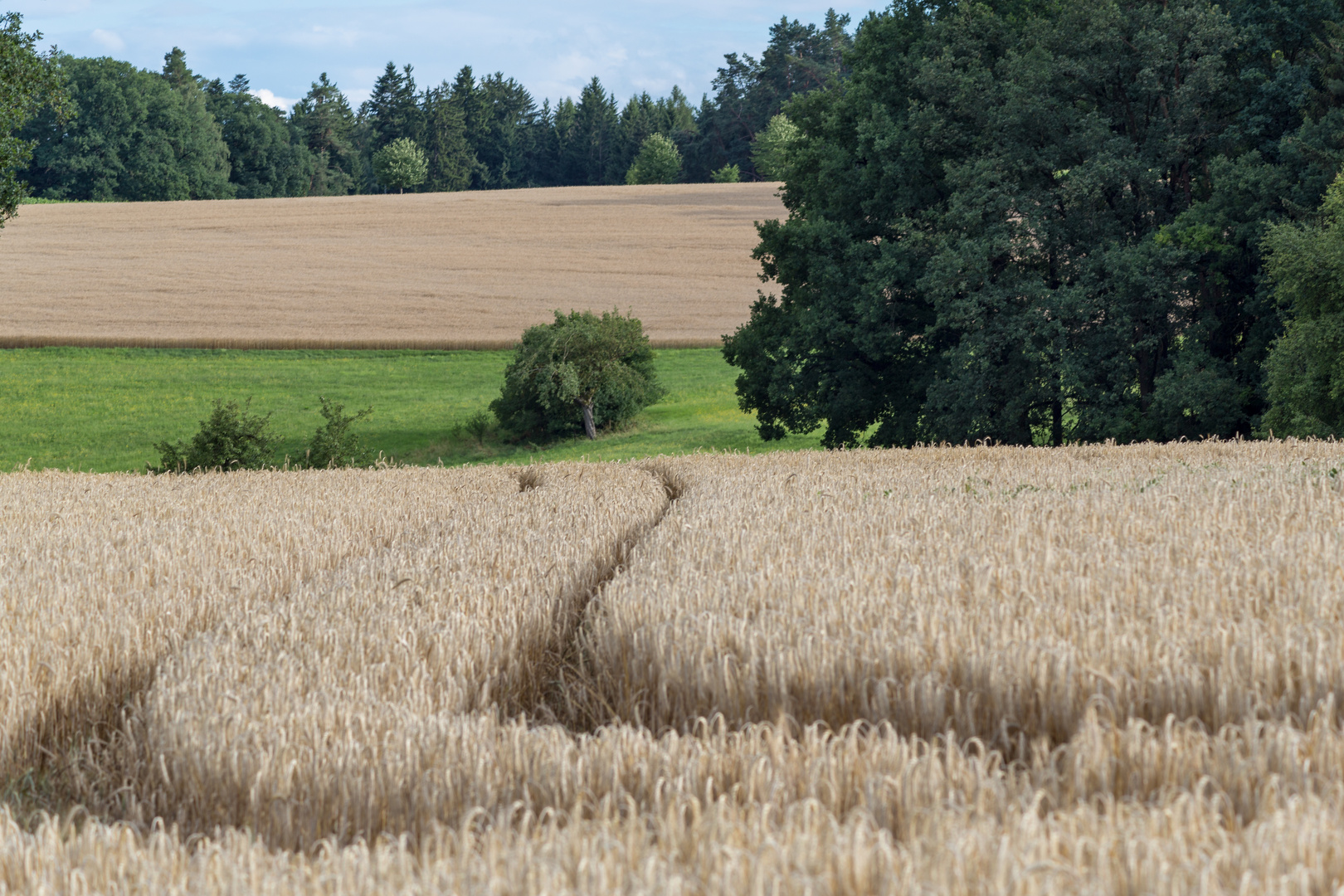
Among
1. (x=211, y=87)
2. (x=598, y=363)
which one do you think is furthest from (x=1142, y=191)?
(x=211, y=87)

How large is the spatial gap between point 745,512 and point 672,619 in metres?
3.62

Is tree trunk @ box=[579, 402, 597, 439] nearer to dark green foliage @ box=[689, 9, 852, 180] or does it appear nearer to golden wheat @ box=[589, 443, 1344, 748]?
golden wheat @ box=[589, 443, 1344, 748]

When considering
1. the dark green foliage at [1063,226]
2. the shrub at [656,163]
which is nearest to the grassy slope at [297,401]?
the dark green foliage at [1063,226]

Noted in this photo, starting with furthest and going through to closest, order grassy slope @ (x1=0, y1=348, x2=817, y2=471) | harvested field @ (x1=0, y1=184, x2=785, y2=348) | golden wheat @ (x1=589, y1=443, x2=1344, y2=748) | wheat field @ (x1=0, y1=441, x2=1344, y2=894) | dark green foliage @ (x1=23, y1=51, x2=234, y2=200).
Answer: dark green foliage @ (x1=23, y1=51, x2=234, y2=200) → harvested field @ (x1=0, y1=184, x2=785, y2=348) → grassy slope @ (x1=0, y1=348, x2=817, y2=471) → golden wheat @ (x1=589, y1=443, x2=1344, y2=748) → wheat field @ (x1=0, y1=441, x2=1344, y2=894)

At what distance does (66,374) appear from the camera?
5166 centimetres

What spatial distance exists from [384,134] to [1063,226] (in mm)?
144899

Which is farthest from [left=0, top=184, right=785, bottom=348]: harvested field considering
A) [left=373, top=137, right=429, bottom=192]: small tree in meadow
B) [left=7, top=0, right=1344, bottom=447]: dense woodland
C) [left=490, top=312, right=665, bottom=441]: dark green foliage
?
[left=373, top=137, right=429, bottom=192]: small tree in meadow

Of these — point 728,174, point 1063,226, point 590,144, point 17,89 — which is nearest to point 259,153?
point 590,144

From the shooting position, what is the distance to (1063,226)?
A: 31.1 meters

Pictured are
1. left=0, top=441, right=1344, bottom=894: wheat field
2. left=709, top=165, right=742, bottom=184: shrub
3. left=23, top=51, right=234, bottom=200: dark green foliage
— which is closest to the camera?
left=0, top=441, right=1344, bottom=894: wheat field

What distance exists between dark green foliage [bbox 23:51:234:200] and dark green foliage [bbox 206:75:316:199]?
10.5 metres

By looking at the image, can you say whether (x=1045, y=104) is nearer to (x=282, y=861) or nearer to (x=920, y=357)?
(x=920, y=357)

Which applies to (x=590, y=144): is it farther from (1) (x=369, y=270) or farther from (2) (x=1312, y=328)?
(2) (x=1312, y=328)

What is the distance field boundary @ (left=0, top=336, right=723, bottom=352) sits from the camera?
57.2m
